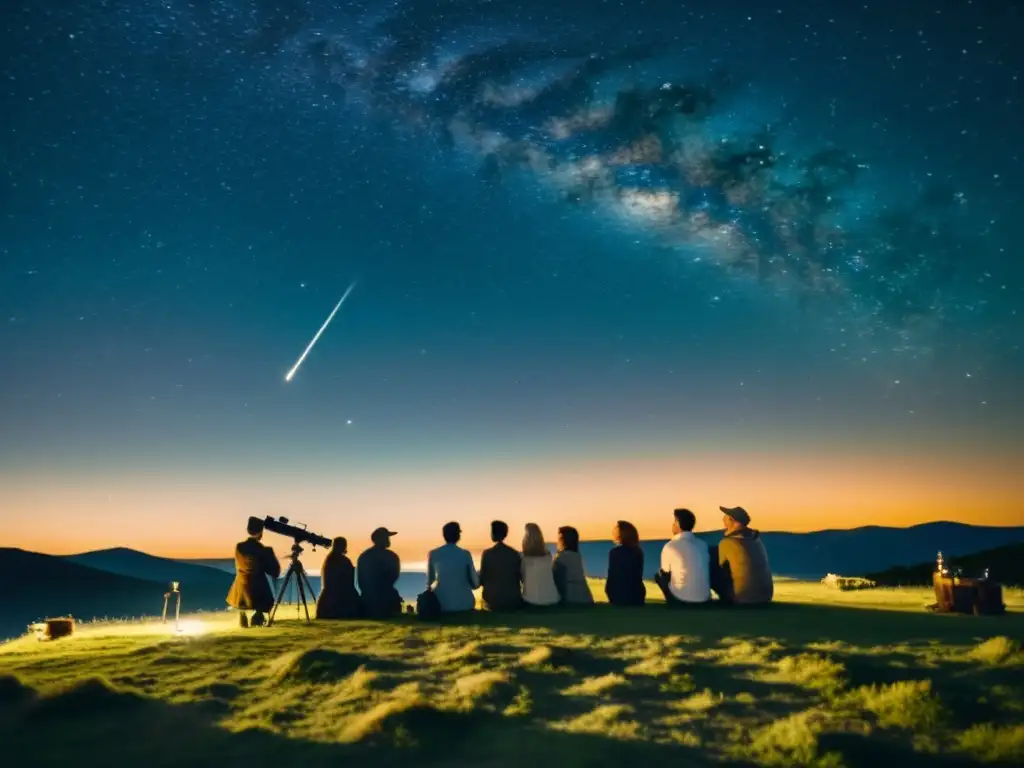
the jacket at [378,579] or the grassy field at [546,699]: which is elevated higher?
the jacket at [378,579]

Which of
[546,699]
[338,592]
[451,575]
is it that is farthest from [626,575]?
[546,699]

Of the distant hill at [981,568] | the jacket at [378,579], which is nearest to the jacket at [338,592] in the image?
the jacket at [378,579]

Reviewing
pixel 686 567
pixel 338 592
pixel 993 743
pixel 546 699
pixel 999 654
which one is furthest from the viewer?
pixel 338 592

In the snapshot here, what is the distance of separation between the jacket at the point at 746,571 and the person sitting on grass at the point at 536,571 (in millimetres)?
3420

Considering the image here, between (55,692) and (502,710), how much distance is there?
438 cm

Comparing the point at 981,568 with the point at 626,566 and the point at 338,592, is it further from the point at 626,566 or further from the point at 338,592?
the point at 338,592

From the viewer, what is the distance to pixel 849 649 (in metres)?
Result: 8.23

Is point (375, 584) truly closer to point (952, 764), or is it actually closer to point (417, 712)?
point (417, 712)

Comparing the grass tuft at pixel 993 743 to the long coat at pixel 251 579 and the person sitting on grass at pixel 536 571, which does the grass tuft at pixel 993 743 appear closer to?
the person sitting on grass at pixel 536 571

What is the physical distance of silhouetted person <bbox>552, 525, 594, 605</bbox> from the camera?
46.9ft

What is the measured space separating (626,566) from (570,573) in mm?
1191

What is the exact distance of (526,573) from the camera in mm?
13930

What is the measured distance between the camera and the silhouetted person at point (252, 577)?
44.7ft

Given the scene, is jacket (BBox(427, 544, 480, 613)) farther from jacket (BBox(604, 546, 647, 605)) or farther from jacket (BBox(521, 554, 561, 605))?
jacket (BBox(604, 546, 647, 605))
